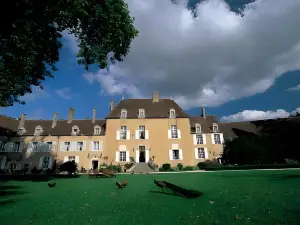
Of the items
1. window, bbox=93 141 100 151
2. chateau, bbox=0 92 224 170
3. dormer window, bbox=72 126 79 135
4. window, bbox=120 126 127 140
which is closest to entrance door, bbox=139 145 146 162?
chateau, bbox=0 92 224 170

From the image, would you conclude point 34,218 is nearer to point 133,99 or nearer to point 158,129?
point 158,129

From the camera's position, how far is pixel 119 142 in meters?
28.5

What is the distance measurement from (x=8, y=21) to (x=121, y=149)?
22.1 meters

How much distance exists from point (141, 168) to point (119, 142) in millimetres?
5433

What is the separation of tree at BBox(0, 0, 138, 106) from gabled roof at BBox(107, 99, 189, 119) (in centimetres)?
1784

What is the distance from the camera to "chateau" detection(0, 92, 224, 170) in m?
28.2

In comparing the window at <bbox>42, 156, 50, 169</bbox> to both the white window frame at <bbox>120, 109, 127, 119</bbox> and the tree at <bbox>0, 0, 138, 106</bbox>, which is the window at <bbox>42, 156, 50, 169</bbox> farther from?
the tree at <bbox>0, 0, 138, 106</bbox>

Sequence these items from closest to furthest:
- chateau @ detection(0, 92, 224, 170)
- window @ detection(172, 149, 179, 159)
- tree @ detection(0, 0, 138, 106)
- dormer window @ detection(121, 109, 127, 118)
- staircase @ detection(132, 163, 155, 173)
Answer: tree @ detection(0, 0, 138, 106), staircase @ detection(132, 163, 155, 173), chateau @ detection(0, 92, 224, 170), window @ detection(172, 149, 179, 159), dormer window @ detection(121, 109, 127, 118)

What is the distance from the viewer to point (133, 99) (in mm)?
32906

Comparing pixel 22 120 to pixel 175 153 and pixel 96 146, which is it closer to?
pixel 96 146

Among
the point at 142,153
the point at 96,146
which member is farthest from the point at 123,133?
the point at 96,146

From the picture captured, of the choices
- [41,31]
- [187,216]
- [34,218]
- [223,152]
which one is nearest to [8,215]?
[34,218]

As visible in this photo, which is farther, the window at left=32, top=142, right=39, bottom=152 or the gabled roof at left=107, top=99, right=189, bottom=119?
the gabled roof at left=107, top=99, right=189, bottom=119

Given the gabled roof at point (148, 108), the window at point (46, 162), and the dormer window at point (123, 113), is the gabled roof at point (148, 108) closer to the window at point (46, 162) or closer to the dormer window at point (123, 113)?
the dormer window at point (123, 113)
